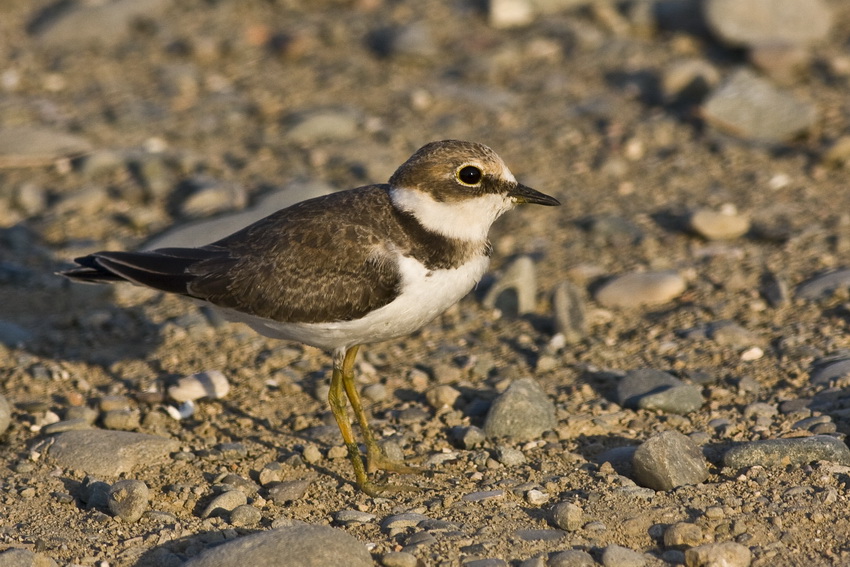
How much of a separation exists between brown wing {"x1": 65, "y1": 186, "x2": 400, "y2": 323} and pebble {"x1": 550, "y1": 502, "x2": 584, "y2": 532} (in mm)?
1408

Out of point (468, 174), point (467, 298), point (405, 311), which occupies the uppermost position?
point (468, 174)

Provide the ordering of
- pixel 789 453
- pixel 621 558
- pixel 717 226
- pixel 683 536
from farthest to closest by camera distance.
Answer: pixel 717 226 → pixel 789 453 → pixel 683 536 → pixel 621 558

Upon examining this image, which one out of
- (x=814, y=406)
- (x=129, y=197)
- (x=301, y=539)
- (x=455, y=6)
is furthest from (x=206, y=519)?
(x=455, y=6)

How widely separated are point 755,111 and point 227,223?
4.90m

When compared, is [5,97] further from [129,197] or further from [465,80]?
[465,80]

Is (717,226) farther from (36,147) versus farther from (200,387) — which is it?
(36,147)

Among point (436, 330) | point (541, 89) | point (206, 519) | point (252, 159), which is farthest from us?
point (541, 89)

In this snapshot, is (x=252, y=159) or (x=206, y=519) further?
(x=252, y=159)

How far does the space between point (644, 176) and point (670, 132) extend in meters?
0.76

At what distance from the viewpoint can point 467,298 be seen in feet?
26.3

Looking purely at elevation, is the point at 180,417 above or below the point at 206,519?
below

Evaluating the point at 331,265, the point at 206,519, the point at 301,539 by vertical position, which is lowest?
the point at 206,519

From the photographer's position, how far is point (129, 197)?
366 inches

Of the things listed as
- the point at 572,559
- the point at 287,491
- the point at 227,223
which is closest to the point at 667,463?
the point at 572,559
